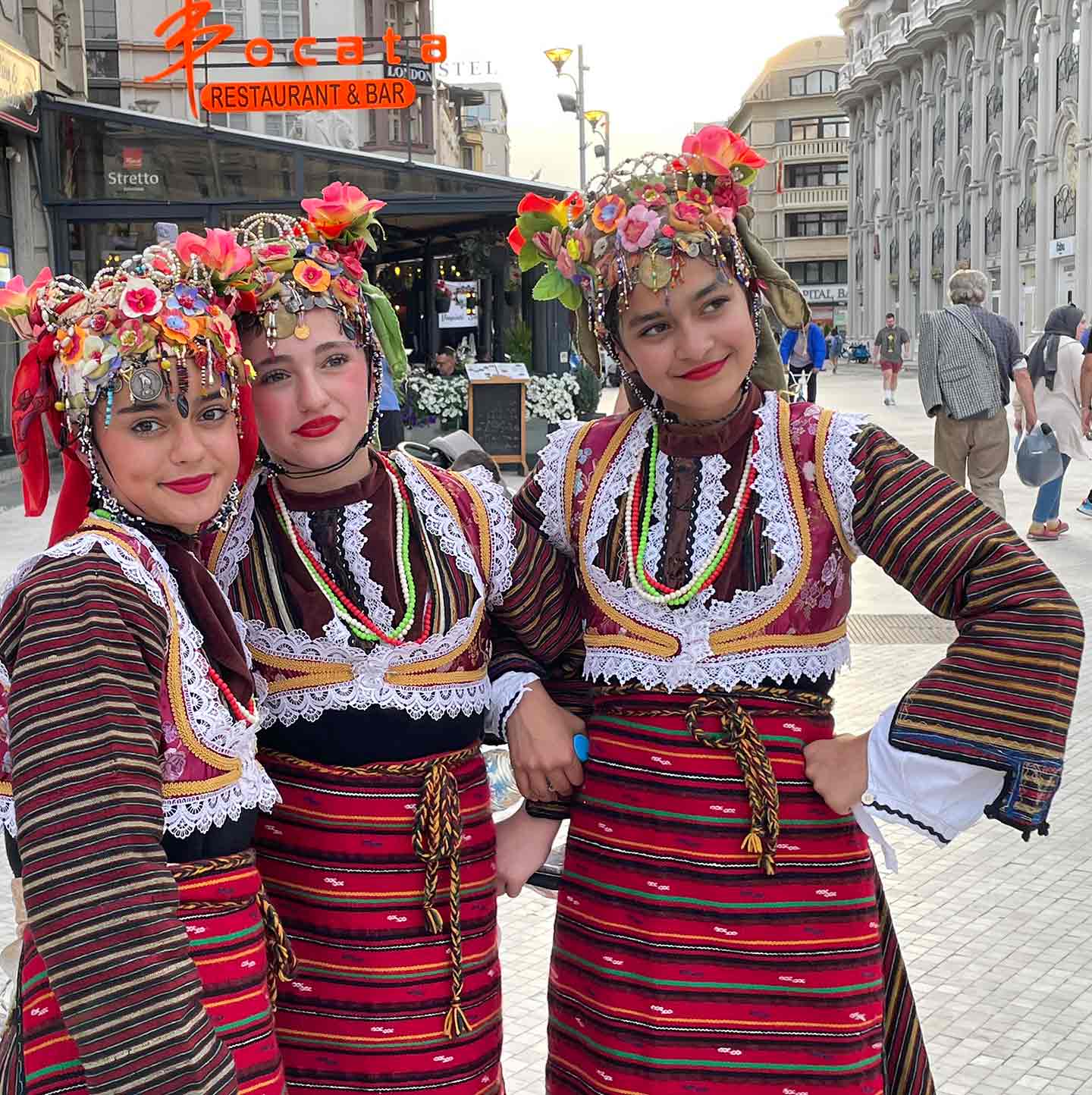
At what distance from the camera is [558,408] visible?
1459 cm

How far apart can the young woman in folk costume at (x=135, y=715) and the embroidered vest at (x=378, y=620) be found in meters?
0.13

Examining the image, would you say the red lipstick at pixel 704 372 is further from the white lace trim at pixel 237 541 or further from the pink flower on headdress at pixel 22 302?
the pink flower on headdress at pixel 22 302

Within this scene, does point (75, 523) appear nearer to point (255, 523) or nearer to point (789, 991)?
point (255, 523)

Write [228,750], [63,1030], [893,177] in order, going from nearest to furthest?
[63,1030]
[228,750]
[893,177]

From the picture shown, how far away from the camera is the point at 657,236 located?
232cm

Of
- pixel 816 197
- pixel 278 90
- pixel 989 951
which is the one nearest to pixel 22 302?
pixel 989 951

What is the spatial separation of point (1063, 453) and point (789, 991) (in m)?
8.78

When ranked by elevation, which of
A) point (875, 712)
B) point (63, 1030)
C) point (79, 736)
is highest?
point (79, 736)

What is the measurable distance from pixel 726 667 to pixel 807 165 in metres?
79.8

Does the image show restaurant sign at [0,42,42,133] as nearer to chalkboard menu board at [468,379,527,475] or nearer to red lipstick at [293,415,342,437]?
chalkboard menu board at [468,379,527,475]

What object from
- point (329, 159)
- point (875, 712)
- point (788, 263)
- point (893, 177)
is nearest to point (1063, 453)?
point (875, 712)

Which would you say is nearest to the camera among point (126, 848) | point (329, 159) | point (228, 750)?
point (126, 848)

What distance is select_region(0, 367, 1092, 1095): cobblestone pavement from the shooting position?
3.39 m

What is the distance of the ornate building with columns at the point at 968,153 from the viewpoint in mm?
35812
